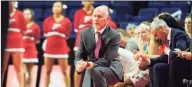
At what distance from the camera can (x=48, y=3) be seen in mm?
3732

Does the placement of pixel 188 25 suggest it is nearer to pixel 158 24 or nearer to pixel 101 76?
pixel 158 24

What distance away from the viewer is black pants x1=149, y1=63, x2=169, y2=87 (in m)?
3.01

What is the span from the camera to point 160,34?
9.98 feet

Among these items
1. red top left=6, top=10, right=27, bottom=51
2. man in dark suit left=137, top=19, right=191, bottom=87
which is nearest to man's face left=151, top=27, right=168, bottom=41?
man in dark suit left=137, top=19, right=191, bottom=87

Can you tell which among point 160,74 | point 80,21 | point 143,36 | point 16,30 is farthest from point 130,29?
point 16,30

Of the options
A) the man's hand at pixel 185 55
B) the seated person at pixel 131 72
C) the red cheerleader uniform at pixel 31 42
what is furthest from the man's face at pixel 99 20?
the red cheerleader uniform at pixel 31 42

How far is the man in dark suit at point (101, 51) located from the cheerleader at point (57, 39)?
720 millimetres

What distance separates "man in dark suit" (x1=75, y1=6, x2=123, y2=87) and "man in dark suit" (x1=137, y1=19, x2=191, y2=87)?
189 millimetres

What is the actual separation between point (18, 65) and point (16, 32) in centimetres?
25

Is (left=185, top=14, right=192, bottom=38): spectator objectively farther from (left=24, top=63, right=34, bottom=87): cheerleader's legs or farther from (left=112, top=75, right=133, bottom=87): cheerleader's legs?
(left=24, top=63, right=34, bottom=87): cheerleader's legs

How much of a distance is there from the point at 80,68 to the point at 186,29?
0.71 metres

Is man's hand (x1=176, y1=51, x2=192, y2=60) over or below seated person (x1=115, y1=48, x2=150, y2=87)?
over

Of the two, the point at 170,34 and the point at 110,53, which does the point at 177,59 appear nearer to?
the point at 170,34

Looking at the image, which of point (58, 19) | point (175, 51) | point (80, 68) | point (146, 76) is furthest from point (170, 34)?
point (58, 19)
